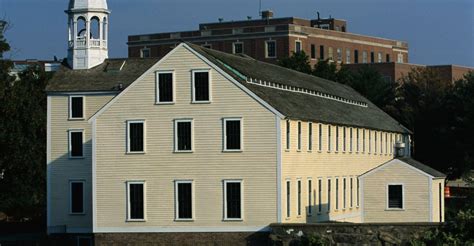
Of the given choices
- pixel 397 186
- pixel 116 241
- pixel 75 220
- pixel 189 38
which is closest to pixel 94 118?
pixel 116 241

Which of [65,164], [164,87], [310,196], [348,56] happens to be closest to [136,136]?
[164,87]

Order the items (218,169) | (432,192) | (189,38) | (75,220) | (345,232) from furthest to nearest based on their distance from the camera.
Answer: (189,38) → (75,220) → (432,192) → (218,169) → (345,232)

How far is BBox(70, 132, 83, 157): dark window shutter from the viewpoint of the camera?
65.0m

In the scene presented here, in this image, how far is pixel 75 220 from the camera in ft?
208

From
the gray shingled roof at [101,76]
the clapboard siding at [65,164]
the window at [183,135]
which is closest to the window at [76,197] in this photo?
the clapboard siding at [65,164]

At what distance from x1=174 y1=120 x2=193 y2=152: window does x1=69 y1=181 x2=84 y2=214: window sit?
11.8 metres

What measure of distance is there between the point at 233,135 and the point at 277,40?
76288 mm

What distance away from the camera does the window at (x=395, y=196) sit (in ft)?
194

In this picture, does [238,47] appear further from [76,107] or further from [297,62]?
[76,107]

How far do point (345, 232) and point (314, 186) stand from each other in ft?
32.0

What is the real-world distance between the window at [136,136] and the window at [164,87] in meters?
1.52

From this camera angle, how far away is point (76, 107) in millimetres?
65625

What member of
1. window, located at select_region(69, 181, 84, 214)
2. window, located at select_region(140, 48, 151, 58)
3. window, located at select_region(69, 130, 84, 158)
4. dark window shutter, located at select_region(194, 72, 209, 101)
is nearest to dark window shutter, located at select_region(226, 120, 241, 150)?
dark window shutter, located at select_region(194, 72, 209, 101)

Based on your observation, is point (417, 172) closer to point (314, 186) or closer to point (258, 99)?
point (314, 186)
